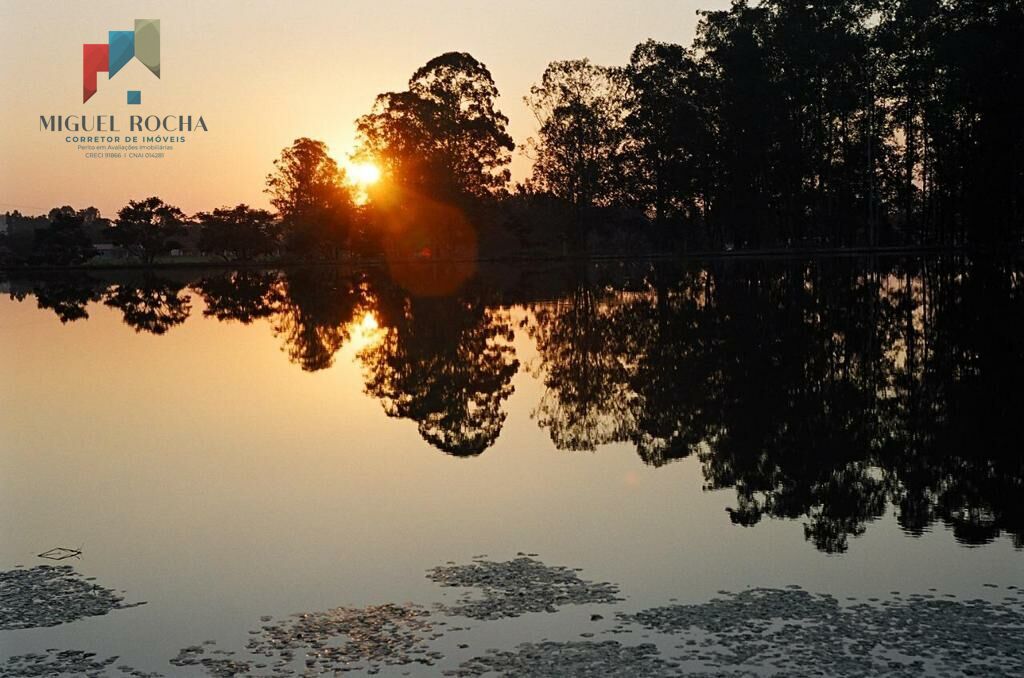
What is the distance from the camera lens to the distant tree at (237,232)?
125625mm

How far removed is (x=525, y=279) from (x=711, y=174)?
3850 cm

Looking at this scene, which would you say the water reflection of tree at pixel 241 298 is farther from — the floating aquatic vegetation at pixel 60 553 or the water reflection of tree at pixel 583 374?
the floating aquatic vegetation at pixel 60 553

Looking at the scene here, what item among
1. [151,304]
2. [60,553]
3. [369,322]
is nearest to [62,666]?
[60,553]

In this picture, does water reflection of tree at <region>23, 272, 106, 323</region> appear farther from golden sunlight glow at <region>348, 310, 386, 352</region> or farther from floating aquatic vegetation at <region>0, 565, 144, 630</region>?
floating aquatic vegetation at <region>0, 565, 144, 630</region>

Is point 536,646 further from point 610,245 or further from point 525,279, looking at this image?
point 610,245

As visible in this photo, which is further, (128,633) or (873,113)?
(873,113)

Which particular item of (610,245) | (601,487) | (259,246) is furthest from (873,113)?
(601,487)

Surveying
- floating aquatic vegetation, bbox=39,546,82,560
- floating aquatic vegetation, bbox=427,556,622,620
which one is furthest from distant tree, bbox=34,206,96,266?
floating aquatic vegetation, bbox=427,556,622,620

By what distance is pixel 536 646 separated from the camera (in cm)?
893

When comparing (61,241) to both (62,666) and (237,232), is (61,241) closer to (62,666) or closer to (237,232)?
(237,232)

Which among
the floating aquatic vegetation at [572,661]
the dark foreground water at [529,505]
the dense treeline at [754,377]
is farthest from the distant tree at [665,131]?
the floating aquatic vegetation at [572,661]

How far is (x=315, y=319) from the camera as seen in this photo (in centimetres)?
4362

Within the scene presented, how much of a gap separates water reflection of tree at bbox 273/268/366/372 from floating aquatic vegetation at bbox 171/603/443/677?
19.2m

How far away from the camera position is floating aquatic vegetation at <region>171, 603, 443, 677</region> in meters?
8.66
